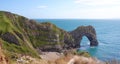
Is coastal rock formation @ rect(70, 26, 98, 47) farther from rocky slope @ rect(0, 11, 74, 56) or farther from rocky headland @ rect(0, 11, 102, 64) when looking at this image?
rocky slope @ rect(0, 11, 74, 56)

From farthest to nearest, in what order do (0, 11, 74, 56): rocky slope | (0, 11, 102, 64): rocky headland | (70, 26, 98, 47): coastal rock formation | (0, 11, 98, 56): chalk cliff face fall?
(70, 26, 98, 47): coastal rock formation → (0, 11, 102, 64): rocky headland → (0, 11, 98, 56): chalk cliff face → (0, 11, 74, 56): rocky slope

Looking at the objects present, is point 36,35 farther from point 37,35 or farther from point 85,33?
point 85,33

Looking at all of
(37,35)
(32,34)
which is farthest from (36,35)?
(32,34)

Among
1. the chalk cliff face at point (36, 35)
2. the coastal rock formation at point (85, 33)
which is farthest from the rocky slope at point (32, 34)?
the coastal rock formation at point (85, 33)

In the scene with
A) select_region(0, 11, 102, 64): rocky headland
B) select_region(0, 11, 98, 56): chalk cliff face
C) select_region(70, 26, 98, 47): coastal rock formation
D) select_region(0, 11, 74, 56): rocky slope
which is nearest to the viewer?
select_region(0, 11, 74, 56): rocky slope

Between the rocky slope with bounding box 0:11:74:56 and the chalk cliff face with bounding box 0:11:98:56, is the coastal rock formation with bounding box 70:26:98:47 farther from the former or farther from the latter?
the rocky slope with bounding box 0:11:74:56

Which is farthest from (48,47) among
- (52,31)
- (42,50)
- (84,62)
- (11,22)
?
(84,62)

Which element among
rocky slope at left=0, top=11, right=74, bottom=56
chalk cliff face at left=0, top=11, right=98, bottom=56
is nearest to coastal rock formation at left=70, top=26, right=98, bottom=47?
chalk cliff face at left=0, top=11, right=98, bottom=56

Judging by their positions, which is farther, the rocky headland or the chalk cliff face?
the rocky headland

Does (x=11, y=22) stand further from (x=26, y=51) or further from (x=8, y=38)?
(x=26, y=51)
